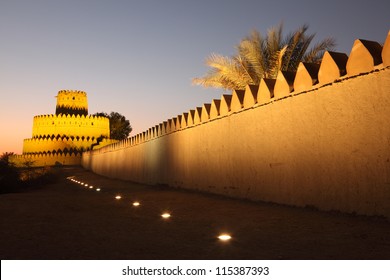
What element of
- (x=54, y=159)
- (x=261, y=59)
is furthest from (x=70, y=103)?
(x=261, y=59)

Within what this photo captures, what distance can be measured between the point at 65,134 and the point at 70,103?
5407 mm

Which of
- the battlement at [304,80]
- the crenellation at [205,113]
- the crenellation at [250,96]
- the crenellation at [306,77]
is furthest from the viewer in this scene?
the crenellation at [205,113]

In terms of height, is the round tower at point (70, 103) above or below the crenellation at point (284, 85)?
above

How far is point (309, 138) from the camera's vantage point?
16.8ft

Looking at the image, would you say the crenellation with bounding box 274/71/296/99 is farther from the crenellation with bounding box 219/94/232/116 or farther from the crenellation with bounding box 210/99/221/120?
the crenellation with bounding box 210/99/221/120

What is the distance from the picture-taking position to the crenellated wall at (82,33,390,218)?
410 centimetres

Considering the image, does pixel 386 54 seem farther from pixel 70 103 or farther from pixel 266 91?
pixel 70 103

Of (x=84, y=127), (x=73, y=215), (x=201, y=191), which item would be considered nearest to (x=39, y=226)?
(x=73, y=215)

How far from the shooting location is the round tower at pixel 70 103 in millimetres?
43750

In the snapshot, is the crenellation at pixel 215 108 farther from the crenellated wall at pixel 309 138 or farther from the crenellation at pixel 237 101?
the crenellation at pixel 237 101

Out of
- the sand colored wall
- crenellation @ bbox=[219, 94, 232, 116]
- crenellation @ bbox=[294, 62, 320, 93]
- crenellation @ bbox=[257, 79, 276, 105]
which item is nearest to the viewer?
crenellation @ bbox=[294, 62, 320, 93]

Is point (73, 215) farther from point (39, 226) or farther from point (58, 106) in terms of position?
point (58, 106)

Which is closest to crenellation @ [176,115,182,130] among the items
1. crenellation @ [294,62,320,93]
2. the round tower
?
crenellation @ [294,62,320,93]

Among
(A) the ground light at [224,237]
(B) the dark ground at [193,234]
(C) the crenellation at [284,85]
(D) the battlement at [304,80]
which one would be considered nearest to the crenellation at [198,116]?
(D) the battlement at [304,80]
